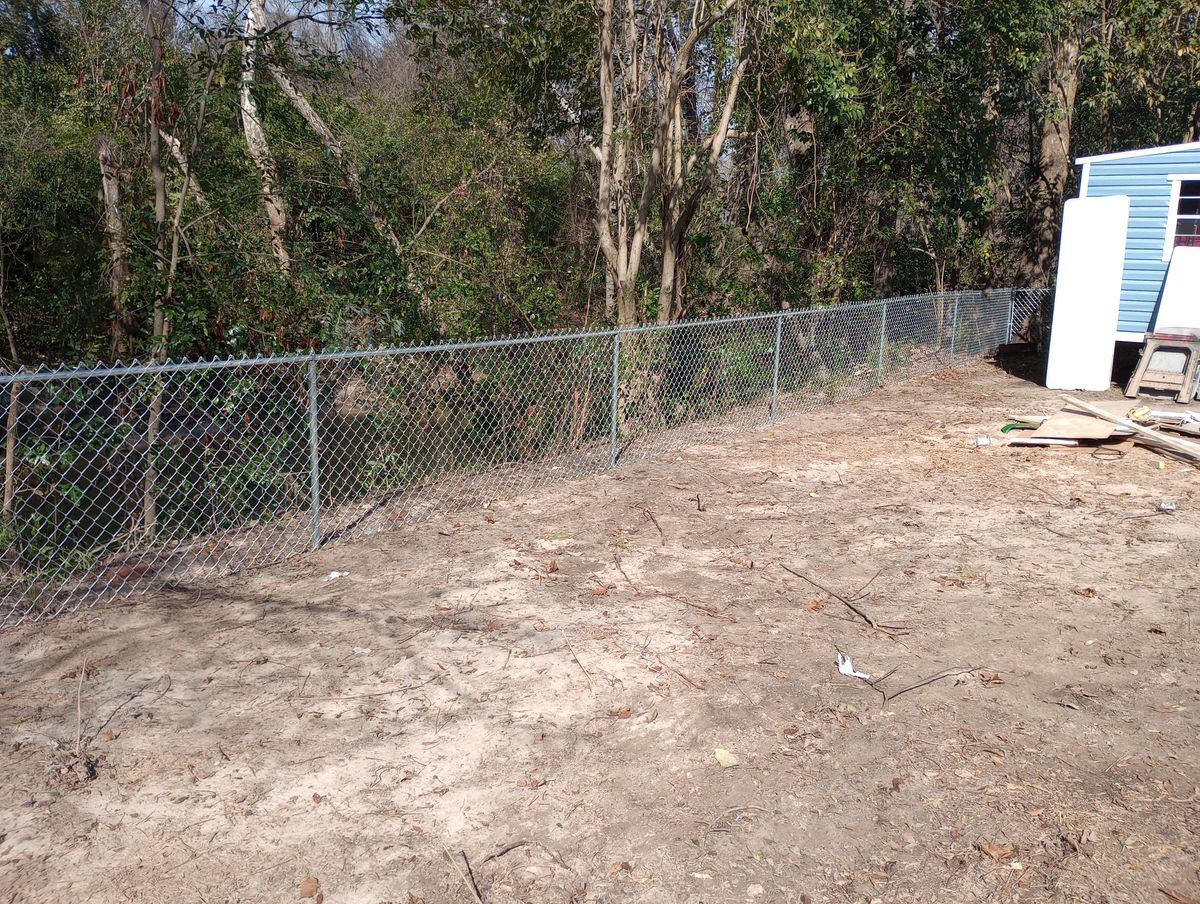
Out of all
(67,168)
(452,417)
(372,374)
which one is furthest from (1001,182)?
(67,168)

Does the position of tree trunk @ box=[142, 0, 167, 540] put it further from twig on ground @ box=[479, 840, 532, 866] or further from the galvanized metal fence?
twig on ground @ box=[479, 840, 532, 866]

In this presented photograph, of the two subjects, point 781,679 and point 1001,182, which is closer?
point 781,679

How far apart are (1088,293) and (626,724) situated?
11134 mm

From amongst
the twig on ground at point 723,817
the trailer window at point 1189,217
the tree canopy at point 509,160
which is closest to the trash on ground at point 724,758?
the twig on ground at point 723,817

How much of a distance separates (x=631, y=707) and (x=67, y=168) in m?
10.6

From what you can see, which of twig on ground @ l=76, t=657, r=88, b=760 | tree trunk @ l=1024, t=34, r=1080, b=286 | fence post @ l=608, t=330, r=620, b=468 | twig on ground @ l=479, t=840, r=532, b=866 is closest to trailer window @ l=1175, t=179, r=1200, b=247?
tree trunk @ l=1024, t=34, r=1080, b=286

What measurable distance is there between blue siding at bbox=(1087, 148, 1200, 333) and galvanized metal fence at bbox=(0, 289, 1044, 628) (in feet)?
13.2

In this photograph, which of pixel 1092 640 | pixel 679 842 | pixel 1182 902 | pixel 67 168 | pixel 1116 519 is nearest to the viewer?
pixel 1182 902

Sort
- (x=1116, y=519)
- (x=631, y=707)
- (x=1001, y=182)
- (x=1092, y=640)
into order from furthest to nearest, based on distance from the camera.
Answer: (x=1001, y=182) < (x=1116, y=519) < (x=1092, y=640) < (x=631, y=707)

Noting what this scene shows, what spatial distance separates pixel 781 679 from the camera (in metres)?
4.33

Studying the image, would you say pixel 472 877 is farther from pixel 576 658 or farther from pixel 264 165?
pixel 264 165

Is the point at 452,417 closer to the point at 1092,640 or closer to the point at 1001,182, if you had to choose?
the point at 1092,640

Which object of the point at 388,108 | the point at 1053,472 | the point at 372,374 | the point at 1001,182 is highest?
the point at 388,108

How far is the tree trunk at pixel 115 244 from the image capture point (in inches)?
283
